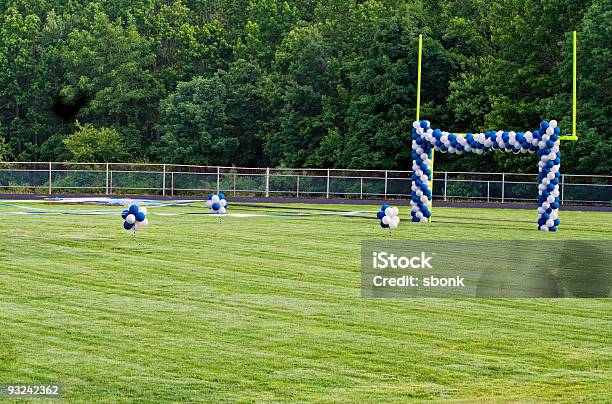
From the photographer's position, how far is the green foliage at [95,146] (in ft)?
224

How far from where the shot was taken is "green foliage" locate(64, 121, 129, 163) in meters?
68.4

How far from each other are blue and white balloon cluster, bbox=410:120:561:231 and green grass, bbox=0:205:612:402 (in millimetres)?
9949

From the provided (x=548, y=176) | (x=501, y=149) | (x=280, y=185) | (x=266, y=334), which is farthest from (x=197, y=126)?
(x=266, y=334)

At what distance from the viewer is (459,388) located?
10.5 metres

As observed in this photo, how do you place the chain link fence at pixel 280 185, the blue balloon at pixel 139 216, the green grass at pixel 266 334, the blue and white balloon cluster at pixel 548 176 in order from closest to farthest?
the green grass at pixel 266 334 → the blue balloon at pixel 139 216 → the blue and white balloon cluster at pixel 548 176 → the chain link fence at pixel 280 185

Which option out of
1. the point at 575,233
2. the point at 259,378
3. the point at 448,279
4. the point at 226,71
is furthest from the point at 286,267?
the point at 226,71

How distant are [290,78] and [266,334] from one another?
55.9m

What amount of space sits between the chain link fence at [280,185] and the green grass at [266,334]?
2771 centimetres

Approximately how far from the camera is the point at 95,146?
228ft

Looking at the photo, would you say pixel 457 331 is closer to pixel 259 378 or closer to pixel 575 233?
pixel 259 378

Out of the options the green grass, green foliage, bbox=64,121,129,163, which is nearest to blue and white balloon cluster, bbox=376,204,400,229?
the green grass

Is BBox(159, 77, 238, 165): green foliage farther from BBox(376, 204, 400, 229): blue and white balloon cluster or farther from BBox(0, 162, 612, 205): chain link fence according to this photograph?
BBox(376, 204, 400, 229): blue and white balloon cluster

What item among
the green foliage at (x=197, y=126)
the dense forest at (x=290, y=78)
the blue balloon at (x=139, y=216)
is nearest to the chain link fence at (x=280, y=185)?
the dense forest at (x=290, y=78)

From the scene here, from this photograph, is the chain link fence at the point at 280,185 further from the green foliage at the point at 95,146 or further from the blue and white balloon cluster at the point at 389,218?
the blue and white balloon cluster at the point at 389,218
